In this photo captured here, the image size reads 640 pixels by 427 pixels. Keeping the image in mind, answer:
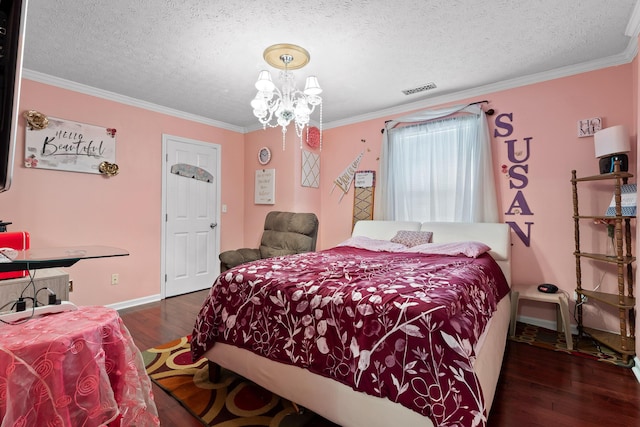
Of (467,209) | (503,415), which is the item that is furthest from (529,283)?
(503,415)

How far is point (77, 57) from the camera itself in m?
2.64

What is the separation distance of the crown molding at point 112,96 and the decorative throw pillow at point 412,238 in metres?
3.01

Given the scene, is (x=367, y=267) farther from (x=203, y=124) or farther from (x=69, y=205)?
(x=203, y=124)

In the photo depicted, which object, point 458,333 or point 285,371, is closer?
point 458,333

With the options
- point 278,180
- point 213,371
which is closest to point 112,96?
point 278,180

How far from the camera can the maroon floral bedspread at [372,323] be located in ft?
3.92

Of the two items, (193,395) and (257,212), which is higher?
(257,212)

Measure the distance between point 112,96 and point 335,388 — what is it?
375 centimetres

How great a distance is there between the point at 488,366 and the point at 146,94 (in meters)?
3.97

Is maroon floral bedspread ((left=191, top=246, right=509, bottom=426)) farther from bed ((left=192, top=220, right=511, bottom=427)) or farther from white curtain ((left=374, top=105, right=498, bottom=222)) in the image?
white curtain ((left=374, top=105, right=498, bottom=222))

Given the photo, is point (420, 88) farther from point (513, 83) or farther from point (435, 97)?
point (513, 83)

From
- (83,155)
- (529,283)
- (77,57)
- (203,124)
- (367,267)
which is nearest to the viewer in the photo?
(367,267)

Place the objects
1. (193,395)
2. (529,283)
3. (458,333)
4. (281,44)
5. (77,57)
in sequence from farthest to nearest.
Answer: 1. (529,283)
2. (77,57)
3. (281,44)
4. (193,395)
5. (458,333)

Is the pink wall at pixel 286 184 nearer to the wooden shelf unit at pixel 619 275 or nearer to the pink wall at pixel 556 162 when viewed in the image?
the pink wall at pixel 556 162
